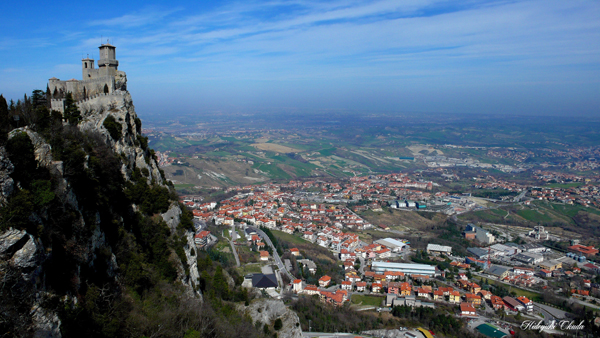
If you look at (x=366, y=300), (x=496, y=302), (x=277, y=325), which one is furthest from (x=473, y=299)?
(x=277, y=325)

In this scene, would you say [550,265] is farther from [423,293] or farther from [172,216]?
[172,216]

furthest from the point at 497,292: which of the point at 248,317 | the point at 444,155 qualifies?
the point at 444,155

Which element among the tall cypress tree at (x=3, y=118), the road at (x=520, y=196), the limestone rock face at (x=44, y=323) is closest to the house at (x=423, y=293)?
the limestone rock face at (x=44, y=323)

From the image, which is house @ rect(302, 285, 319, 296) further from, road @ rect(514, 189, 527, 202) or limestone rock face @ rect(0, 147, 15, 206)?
road @ rect(514, 189, 527, 202)

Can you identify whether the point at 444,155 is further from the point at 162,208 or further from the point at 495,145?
the point at 162,208

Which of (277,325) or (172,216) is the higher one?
(172,216)

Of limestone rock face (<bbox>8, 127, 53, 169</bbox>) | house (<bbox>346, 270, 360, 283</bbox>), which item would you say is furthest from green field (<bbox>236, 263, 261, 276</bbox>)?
limestone rock face (<bbox>8, 127, 53, 169</bbox>)
